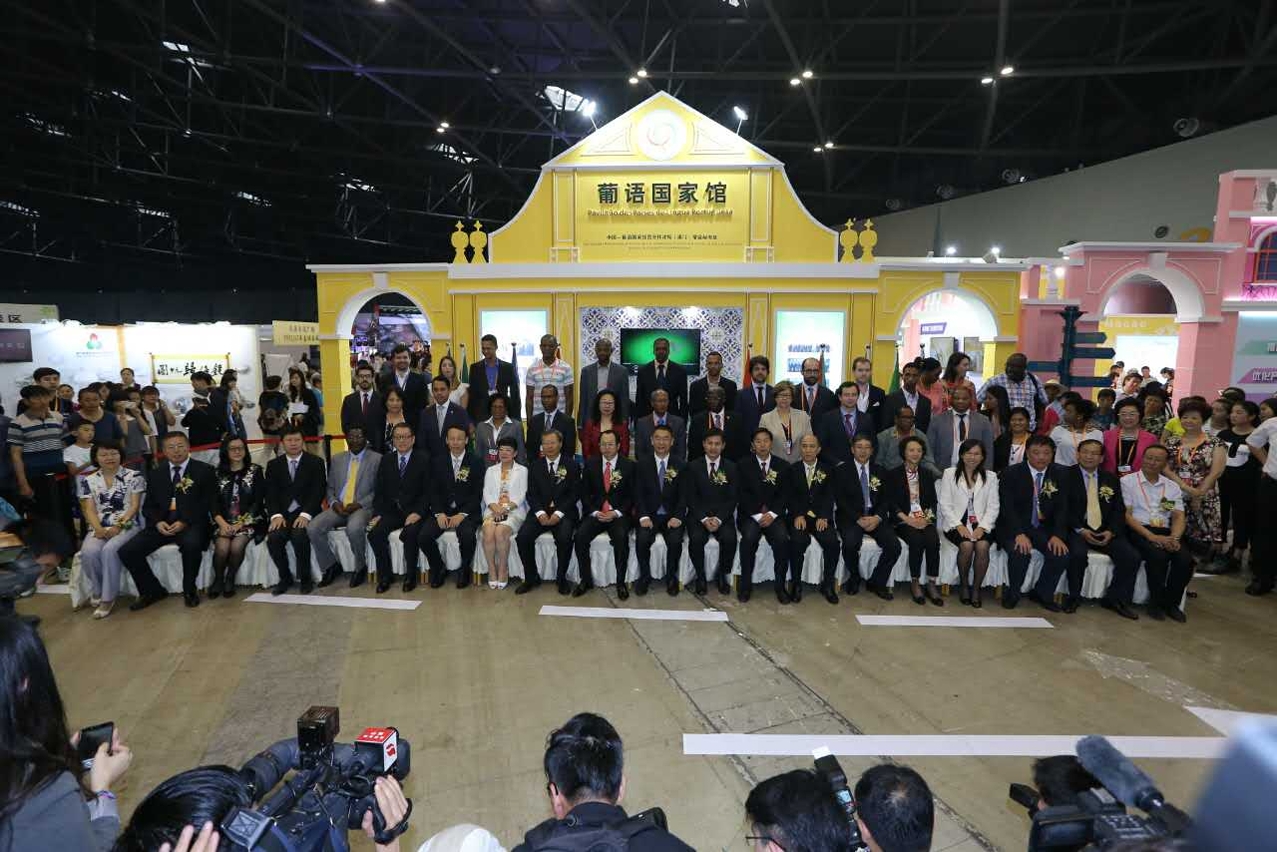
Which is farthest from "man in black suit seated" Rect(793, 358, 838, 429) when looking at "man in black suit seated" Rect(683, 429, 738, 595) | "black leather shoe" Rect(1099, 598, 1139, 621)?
"black leather shoe" Rect(1099, 598, 1139, 621)

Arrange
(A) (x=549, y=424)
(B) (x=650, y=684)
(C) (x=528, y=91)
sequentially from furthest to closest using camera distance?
(C) (x=528, y=91)
(A) (x=549, y=424)
(B) (x=650, y=684)

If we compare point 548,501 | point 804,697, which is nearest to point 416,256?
point 548,501

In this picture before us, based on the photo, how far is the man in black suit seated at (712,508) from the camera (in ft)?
15.9

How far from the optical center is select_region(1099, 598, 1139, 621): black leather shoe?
4457 mm

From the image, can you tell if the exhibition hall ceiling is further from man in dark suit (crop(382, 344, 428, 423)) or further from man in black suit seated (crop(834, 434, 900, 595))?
man in black suit seated (crop(834, 434, 900, 595))

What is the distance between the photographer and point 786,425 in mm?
5719

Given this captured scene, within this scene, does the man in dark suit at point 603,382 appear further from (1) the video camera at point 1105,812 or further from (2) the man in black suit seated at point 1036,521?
(1) the video camera at point 1105,812

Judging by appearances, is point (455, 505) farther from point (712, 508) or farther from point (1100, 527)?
point (1100, 527)

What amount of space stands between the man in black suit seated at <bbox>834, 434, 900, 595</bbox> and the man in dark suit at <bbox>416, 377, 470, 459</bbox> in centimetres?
310

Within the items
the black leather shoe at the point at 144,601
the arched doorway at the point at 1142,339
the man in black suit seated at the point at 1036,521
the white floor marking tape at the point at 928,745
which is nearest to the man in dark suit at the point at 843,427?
the man in black suit seated at the point at 1036,521

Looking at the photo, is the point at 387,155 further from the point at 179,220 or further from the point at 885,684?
the point at 885,684

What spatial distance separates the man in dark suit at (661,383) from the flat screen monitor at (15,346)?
9.58 m

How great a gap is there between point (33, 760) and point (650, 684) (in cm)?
279

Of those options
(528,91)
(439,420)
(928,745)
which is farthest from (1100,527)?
(528,91)
